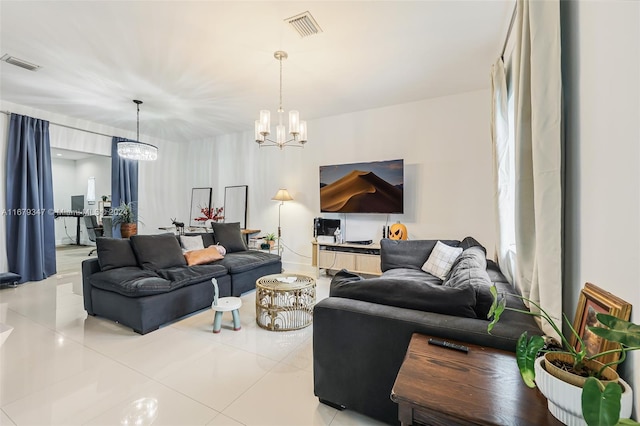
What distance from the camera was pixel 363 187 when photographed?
4621 millimetres

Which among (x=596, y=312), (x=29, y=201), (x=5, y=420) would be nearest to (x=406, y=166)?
(x=596, y=312)

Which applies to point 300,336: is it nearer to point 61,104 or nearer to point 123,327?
point 123,327

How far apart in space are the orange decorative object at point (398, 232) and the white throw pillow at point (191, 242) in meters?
2.88

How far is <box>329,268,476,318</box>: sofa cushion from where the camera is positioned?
144cm

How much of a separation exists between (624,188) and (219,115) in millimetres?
5289

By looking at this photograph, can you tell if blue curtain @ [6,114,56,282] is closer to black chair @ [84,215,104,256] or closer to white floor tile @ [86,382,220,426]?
black chair @ [84,215,104,256]

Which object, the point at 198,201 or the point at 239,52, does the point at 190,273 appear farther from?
the point at 198,201

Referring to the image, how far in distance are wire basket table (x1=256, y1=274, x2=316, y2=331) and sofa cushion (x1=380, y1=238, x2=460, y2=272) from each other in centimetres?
112

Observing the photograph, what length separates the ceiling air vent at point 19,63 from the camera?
3135 mm

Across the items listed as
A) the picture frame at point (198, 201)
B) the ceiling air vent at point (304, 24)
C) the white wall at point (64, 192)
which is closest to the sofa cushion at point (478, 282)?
the ceiling air vent at point (304, 24)

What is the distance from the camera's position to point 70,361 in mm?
2229

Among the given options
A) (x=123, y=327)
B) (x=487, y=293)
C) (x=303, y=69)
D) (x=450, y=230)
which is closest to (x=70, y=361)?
(x=123, y=327)

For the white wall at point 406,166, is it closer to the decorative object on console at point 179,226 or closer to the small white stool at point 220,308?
the decorative object on console at point 179,226

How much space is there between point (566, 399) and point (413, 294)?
2.59 feet
